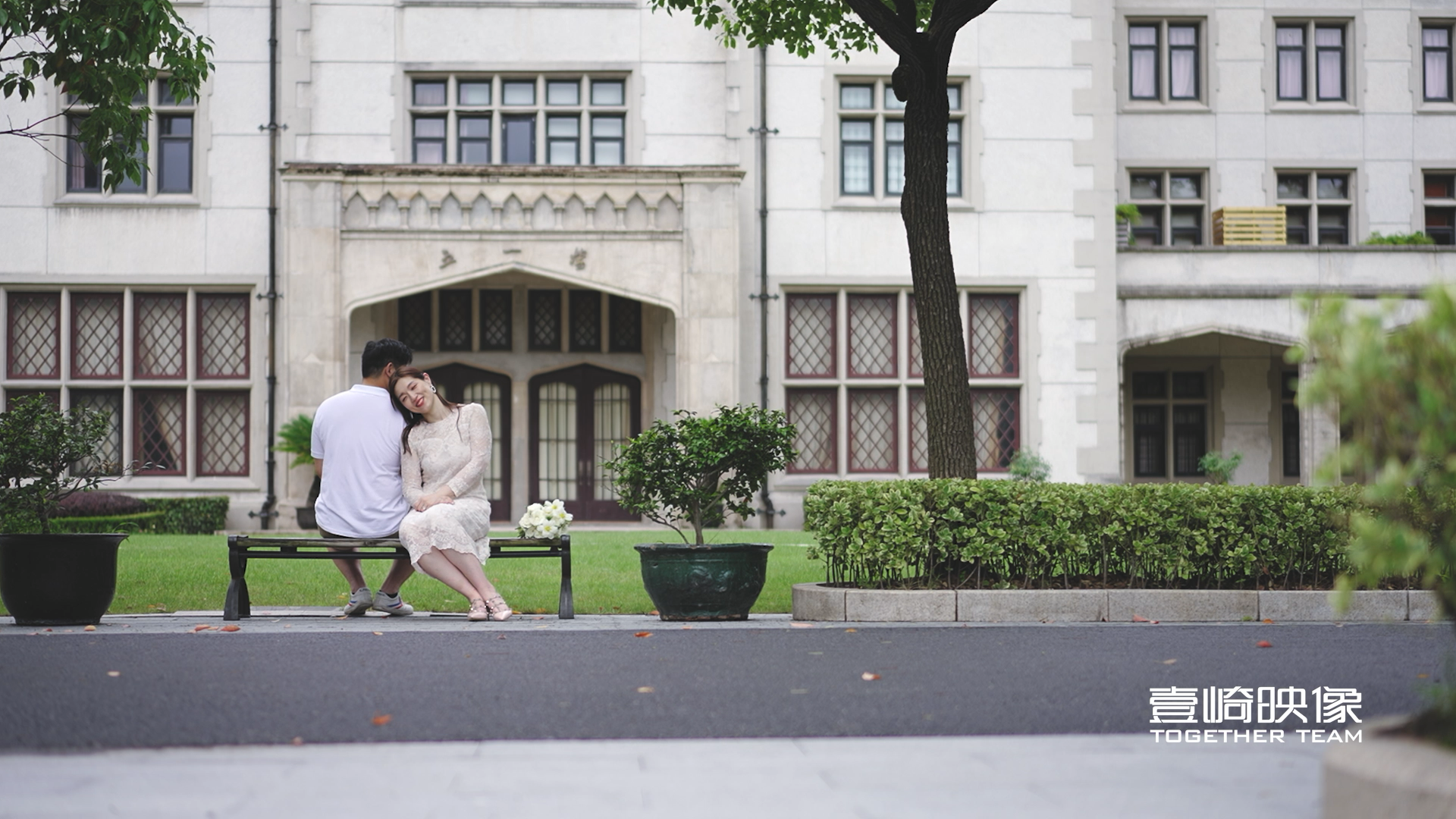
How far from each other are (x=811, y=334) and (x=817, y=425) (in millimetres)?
1405

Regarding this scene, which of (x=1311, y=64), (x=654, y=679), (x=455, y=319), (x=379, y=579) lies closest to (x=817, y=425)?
(x=455, y=319)

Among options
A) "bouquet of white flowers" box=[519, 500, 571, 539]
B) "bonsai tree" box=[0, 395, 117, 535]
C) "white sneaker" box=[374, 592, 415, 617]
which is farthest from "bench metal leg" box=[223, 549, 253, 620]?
"bouquet of white flowers" box=[519, 500, 571, 539]

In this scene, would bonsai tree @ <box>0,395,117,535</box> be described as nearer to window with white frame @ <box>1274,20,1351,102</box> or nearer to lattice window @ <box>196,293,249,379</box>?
lattice window @ <box>196,293,249,379</box>

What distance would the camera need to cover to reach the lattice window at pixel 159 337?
21344 millimetres

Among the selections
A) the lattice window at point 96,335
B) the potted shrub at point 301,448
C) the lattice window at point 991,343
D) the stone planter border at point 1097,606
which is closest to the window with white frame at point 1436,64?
the lattice window at point 991,343

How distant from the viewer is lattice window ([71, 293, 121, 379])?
2122 centimetres

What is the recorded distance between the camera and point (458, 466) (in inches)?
374

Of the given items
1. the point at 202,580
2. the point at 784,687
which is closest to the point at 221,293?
the point at 202,580

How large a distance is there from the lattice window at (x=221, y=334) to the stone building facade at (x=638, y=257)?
4cm

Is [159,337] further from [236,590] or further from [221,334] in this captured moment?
[236,590]

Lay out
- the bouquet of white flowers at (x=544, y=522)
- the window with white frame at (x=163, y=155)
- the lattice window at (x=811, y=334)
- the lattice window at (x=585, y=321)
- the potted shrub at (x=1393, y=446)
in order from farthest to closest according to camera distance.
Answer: the lattice window at (x=585, y=321), the lattice window at (x=811, y=334), the window with white frame at (x=163, y=155), the bouquet of white flowers at (x=544, y=522), the potted shrub at (x=1393, y=446)

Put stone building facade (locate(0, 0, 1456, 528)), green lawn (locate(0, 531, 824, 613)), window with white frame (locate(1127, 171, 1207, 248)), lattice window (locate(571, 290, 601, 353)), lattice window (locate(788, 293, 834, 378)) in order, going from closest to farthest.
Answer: green lawn (locate(0, 531, 824, 613))
stone building facade (locate(0, 0, 1456, 528))
lattice window (locate(788, 293, 834, 378))
lattice window (locate(571, 290, 601, 353))
window with white frame (locate(1127, 171, 1207, 248))

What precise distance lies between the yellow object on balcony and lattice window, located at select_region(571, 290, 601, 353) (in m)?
10.4

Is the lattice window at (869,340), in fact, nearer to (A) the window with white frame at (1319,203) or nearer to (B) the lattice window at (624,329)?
(B) the lattice window at (624,329)
